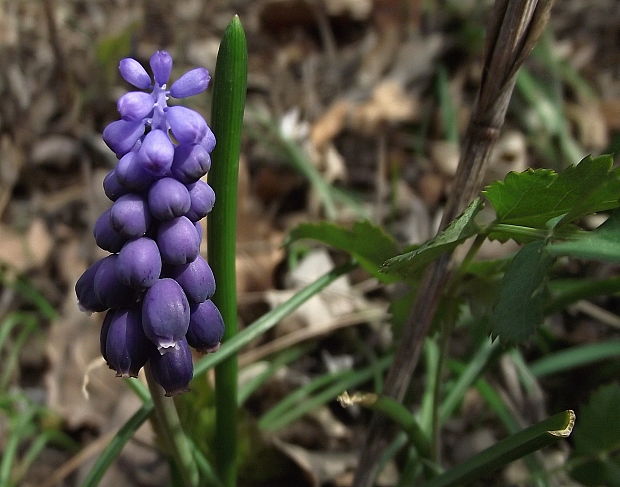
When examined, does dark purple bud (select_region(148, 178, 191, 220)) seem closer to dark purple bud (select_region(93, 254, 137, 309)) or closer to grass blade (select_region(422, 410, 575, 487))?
dark purple bud (select_region(93, 254, 137, 309))

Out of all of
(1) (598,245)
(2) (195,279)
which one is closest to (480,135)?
(1) (598,245)

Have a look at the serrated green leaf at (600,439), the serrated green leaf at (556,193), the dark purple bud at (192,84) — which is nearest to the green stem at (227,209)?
the dark purple bud at (192,84)

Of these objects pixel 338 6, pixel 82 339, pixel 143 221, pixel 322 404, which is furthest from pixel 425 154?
pixel 143 221

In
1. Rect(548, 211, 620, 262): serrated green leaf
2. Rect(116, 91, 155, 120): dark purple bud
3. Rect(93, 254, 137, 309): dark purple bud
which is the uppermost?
Rect(116, 91, 155, 120): dark purple bud

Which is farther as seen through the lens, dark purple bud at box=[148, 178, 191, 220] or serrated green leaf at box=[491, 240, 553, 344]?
serrated green leaf at box=[491, 240, 553, 344]

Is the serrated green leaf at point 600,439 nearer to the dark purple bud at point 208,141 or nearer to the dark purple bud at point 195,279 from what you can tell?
the dark purple bud at point 195,279

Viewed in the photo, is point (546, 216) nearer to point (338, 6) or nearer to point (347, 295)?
point (347, 295)

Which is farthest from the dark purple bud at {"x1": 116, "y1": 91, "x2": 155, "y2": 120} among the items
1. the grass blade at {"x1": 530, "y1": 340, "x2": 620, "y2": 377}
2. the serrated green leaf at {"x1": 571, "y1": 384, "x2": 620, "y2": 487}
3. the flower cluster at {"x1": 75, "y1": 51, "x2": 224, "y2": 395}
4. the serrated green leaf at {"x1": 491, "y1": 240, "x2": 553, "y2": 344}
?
the grass blade at {"x1": 530, "y1": 340, "x2": 620, "y2": 377}
